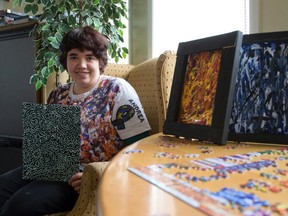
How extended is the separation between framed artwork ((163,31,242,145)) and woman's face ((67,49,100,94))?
64 centimetres

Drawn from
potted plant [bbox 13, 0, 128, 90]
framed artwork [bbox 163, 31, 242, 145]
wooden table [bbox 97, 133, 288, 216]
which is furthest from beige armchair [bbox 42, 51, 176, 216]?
potted plant [bbox 13, 0, 128, 90]

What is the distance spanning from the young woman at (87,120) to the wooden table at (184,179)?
1.82 ft

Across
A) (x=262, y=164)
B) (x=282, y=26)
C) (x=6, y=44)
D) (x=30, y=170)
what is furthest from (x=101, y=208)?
(x=6, y=44)

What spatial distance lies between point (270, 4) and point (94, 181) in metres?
1.16

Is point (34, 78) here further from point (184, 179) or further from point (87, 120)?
point (184, 179)

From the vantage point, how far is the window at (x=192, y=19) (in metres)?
1.87

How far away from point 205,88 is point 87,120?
0.66 m

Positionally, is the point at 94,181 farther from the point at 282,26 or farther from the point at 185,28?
the point at 185,28

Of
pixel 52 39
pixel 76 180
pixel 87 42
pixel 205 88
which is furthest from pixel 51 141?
pixel 52 39

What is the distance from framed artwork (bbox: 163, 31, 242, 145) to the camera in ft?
2.58

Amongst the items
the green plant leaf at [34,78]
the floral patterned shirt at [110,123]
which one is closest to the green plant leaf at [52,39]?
the green plant leaf at [34,78]

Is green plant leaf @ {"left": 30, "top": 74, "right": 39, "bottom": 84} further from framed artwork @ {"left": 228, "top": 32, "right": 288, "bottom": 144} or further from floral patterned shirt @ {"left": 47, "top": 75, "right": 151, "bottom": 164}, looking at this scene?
framed artwork @ {"left": 228, "top": 32, "right": 288, "bottom": 144}

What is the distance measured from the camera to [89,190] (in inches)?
42.3

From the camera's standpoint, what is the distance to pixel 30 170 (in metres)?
1.24
